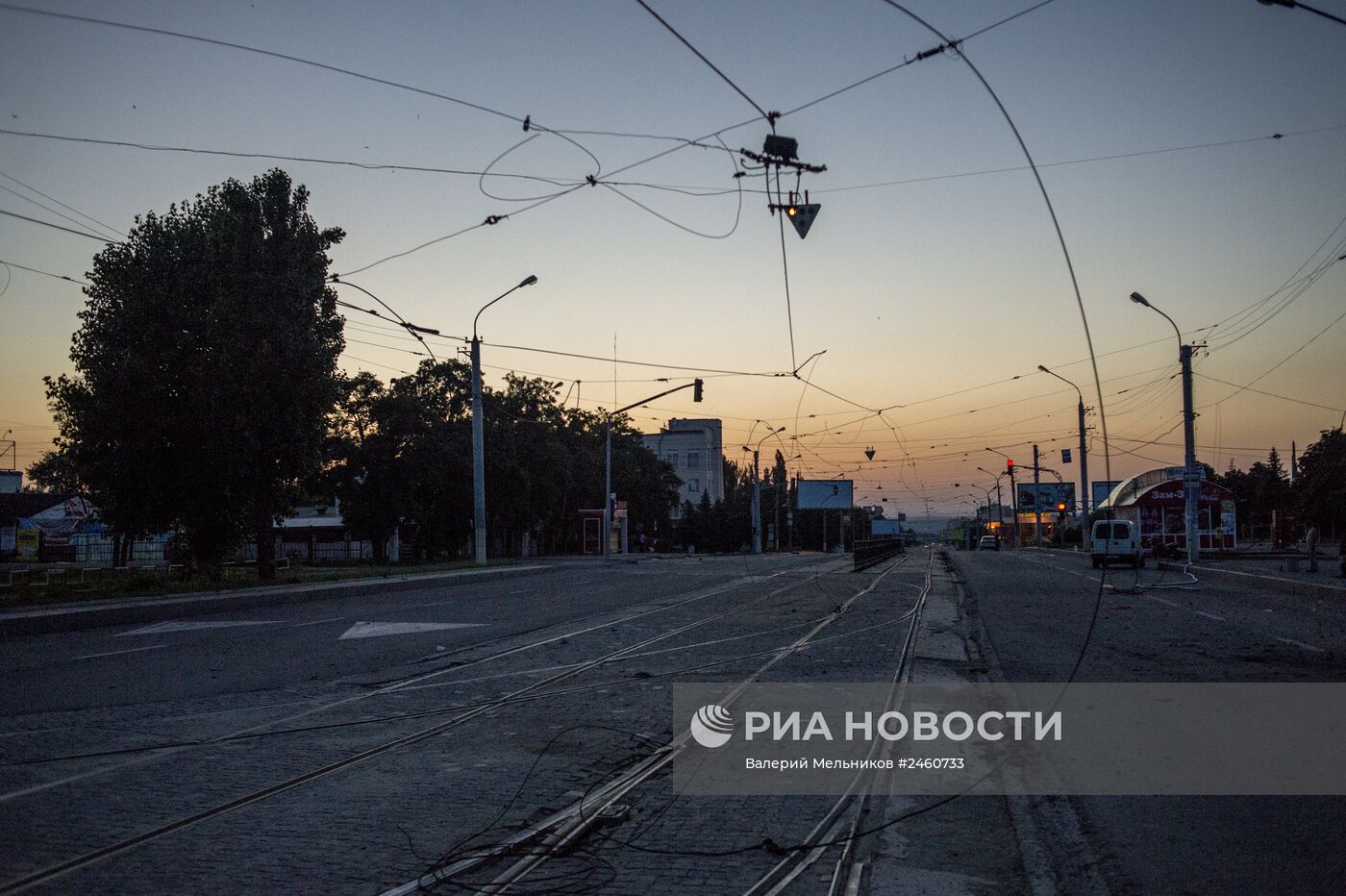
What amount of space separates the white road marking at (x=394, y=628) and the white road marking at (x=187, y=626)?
5.68ft

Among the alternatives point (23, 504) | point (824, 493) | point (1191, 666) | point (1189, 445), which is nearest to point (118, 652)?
point (1191, 666)

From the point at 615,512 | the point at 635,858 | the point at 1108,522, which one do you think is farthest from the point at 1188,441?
the point at 635,858

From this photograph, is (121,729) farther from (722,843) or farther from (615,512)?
(615,512)

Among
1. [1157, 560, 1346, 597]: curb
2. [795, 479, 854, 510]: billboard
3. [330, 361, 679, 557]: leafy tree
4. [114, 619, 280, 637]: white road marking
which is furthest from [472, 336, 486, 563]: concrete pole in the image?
[795, 479, 854, 510]: billboard

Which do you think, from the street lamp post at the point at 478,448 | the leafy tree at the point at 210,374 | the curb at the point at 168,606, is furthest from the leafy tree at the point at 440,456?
the curb at the point at 168,606

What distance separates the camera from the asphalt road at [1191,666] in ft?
13.8

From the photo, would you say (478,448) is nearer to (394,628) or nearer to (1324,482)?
(394,628)

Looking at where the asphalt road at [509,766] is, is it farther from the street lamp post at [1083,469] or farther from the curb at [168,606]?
the street lamp post at [1083,469]

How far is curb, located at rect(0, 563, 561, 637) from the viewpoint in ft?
48.0

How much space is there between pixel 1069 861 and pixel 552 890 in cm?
233

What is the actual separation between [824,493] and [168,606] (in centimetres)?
7781

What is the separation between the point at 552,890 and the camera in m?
4.02

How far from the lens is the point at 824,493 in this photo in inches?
3595

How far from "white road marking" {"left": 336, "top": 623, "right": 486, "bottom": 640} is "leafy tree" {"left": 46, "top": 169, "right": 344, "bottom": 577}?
11.5 m
